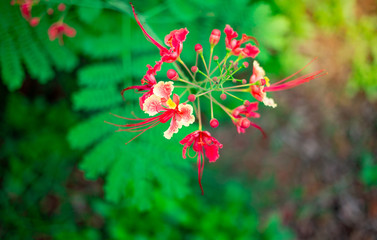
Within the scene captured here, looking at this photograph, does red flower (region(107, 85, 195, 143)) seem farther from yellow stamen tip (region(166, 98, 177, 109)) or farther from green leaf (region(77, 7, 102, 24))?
green leaf (region(77, 7, 102, 24))

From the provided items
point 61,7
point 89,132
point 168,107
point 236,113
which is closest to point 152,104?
point 168,107

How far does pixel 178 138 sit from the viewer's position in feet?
6.61

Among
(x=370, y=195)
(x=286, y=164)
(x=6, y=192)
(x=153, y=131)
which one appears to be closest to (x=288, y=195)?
(x=286, y=164)

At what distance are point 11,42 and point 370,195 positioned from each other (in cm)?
471

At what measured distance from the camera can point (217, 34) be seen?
1564mm

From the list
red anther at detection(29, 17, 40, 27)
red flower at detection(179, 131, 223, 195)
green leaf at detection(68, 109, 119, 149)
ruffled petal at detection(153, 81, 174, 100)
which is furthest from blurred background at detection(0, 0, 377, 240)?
ruffled petal at detection(153, 81, 174, 100)

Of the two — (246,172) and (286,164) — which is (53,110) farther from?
(286,164)

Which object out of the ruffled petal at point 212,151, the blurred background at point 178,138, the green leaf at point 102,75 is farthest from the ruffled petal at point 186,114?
the green leaf at point 102,75

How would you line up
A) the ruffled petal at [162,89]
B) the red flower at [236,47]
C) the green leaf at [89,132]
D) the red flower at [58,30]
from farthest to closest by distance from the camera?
the red flower at [58,30], the green leaf at [89,132], the red flower at [236,47], the ruffled petal at [162,89]

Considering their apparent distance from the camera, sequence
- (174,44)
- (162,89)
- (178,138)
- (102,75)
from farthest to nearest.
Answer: (102,75), (178,138), (174,44), (162,89)

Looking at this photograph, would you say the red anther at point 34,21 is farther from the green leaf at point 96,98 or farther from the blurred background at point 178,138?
the green leaf at point 96,98

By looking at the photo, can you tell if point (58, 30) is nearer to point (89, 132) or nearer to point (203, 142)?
point (89, 132)

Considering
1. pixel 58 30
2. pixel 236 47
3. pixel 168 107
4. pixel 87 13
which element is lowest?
pixel 168 107

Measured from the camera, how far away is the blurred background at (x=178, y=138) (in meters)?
2.31
